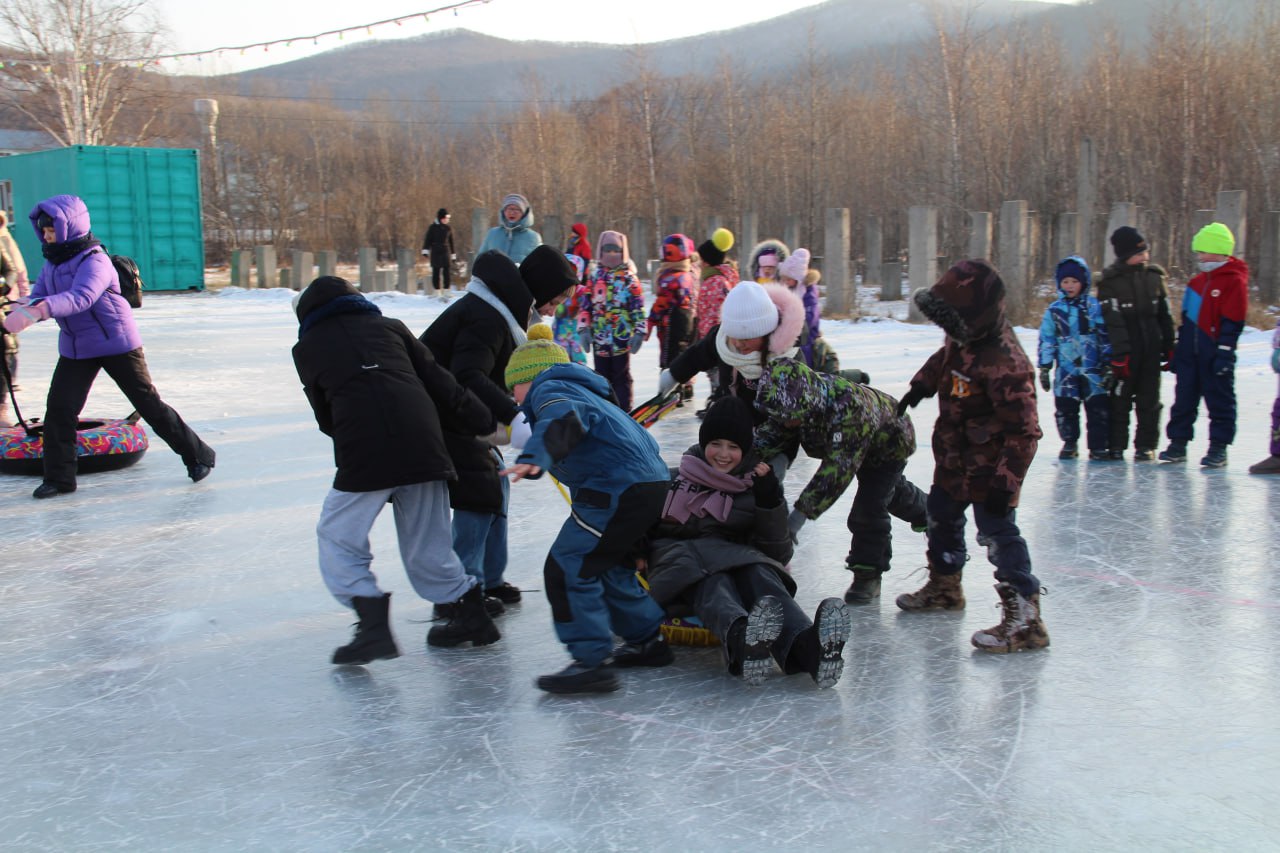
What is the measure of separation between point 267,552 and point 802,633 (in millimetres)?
2874

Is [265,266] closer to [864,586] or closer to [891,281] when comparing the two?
[891,281]

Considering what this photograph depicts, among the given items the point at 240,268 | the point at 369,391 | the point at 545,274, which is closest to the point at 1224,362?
the point at 545,274

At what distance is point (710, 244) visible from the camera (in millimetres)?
9266

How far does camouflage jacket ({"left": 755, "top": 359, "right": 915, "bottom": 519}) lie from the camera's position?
4.07 metres

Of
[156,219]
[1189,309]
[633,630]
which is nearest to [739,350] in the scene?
[633,630]

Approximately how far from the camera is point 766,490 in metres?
4.03

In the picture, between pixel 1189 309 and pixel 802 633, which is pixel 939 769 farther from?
pixel 1189 309

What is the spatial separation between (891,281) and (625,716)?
17.4m

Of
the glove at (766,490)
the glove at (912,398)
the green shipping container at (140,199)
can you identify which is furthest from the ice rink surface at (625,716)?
the green shipping container at (140,199)

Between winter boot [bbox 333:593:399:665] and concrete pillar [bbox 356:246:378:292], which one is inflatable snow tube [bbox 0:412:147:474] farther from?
concrete pillar [bbox 356:246:378:292]

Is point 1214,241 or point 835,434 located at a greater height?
point 1214,241

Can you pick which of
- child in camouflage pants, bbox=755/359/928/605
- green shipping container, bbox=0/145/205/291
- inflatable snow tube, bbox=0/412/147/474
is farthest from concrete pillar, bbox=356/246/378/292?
child in camouflage pants, bbox=755/359/928/605

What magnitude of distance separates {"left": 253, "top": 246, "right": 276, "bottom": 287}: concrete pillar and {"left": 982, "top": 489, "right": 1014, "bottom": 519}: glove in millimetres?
21730

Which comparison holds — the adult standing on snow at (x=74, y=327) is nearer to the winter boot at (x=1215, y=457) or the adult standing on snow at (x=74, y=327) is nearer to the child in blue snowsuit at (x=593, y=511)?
the child in blue snowsuit at (x=593, y=511)
